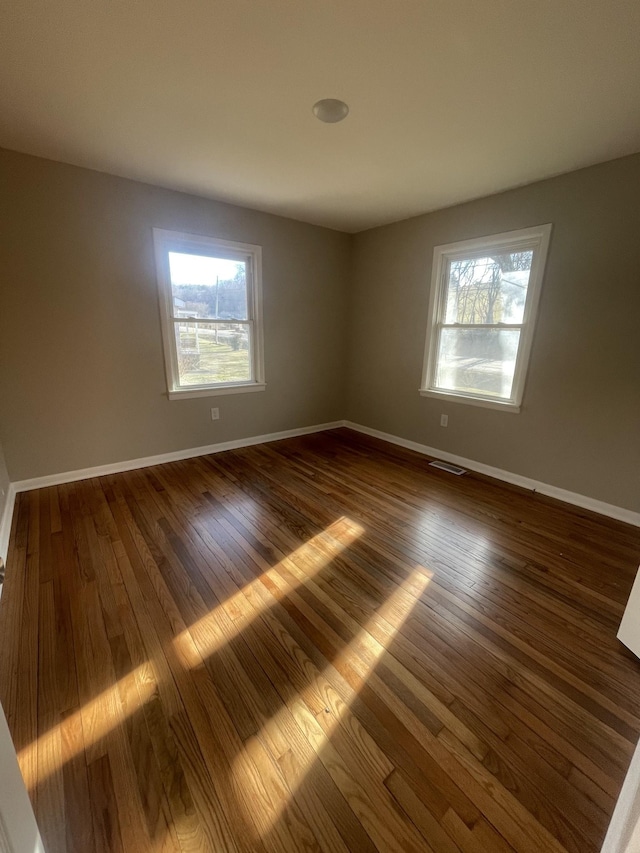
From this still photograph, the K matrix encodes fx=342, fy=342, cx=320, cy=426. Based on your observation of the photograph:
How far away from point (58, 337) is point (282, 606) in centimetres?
270

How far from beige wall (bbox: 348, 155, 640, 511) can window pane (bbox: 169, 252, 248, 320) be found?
1845 mm

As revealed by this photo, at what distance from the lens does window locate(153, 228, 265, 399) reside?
319 cm

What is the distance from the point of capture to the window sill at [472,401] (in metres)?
3.08

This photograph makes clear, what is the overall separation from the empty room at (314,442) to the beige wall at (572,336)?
23 millimetres

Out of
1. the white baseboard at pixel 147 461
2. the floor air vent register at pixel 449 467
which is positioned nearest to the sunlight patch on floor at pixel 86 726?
the white baseboard at pixel 147 461

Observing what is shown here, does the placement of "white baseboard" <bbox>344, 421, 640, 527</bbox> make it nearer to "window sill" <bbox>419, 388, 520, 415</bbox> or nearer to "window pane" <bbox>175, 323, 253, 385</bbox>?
"window sill" <bbox>419, 388, 520, 415</bbox>

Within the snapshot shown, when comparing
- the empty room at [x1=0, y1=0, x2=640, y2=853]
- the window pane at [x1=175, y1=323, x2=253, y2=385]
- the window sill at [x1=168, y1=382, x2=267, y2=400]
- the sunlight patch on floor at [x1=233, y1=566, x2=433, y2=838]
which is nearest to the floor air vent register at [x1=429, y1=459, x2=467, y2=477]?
the empty room at [x1=0, y1=0, x2=640, y2=853]

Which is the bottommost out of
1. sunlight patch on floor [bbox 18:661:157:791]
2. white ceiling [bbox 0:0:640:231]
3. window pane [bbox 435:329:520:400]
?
sunlight patch on floor [bbox 18:661:157:791]

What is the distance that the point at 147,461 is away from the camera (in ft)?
11.1

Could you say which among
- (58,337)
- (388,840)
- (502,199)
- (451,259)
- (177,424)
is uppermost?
(502,199)

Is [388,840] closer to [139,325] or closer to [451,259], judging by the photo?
[139,325]

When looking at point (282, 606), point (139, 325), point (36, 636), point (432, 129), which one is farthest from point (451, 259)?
point (36, 636)

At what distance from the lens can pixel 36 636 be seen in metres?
1.53

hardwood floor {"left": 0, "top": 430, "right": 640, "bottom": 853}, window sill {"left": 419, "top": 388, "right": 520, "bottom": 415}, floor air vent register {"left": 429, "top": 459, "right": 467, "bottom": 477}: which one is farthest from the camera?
floor air vent register {"left": 429, "top": 459, "right": 467, "bottom": 477}
